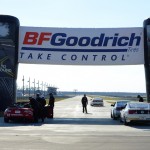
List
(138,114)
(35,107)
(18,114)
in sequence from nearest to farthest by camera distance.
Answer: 1. (138,114)
2. (18,114)
3. (35,107)

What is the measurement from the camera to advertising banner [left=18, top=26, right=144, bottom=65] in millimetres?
29391

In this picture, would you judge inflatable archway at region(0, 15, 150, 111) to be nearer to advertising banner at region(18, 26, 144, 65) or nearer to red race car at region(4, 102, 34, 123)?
advertising banner at region(18, 26, 144, 65)

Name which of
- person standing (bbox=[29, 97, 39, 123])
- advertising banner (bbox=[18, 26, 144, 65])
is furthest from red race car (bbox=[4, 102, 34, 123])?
advertising banner (bbox=[18, 26, 144, 65])

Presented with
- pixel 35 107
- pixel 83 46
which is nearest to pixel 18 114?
pixel 35 107

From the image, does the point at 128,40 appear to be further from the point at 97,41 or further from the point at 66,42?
the point at 66,42

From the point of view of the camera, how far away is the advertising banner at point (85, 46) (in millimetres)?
29391

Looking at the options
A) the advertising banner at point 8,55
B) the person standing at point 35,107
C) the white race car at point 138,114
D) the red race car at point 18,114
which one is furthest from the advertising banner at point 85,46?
the white race car at point 138,114

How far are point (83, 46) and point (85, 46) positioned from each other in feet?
0.45

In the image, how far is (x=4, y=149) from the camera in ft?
37.9

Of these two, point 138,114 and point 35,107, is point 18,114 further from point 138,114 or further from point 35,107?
point 138,114

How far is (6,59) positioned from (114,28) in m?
7.72

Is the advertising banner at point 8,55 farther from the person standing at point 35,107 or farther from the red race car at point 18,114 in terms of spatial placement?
the red race car at point 18,114

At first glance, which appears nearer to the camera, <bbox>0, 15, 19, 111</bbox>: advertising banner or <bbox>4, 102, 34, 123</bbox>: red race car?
<bbox>4, 102, 34, 123</bbox>: red race car

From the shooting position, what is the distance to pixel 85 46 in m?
29.5
